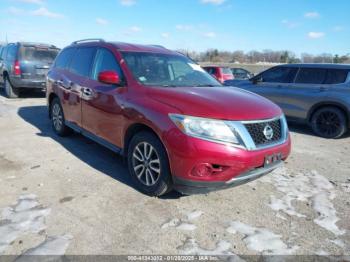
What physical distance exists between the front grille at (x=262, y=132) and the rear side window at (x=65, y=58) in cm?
393

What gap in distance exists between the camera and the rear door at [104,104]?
4.38 m

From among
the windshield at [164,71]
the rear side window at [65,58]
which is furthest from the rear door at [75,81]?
the windshield at [164,71]

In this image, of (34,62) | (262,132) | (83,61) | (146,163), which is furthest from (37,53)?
(262,132)

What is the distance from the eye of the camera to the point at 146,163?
395 cm

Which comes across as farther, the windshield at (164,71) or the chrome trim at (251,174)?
the windshield at (164,71)

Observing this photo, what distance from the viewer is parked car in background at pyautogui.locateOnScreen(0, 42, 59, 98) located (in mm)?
10797

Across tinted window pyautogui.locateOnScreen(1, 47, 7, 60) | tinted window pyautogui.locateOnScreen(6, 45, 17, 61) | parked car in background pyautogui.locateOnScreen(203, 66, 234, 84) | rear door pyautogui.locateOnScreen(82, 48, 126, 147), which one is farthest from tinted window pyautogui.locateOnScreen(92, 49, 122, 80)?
parked car in background pyautogui.locateOnScreen(203, 66, 234, 84)

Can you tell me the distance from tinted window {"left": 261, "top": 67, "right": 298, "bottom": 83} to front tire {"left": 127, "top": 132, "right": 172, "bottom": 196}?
5.63 metres

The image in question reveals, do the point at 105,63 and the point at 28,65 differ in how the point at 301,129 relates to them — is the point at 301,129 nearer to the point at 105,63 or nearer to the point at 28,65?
the point at 105,63

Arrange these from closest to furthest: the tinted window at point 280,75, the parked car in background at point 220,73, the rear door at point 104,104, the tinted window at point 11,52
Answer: the rear door at point 104,104 → the tinted window at point 280,75 → the tinted window at point 11,52 → the parked car in background at point 220,73

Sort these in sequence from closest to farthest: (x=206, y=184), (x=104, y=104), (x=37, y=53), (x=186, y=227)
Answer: (x=186, y=227)
(x=206, y=184)
(x=104, y=104)
(x=37, y=53)

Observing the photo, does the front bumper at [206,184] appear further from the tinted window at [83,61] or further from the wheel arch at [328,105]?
the wheel arch at [328,105]

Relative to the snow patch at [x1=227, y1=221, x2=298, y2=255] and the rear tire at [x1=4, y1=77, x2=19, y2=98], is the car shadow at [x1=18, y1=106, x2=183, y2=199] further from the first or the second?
the rear tire at [x1=4, y1=77, x2=19, y2=98]

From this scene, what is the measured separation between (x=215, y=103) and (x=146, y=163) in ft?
3.55
